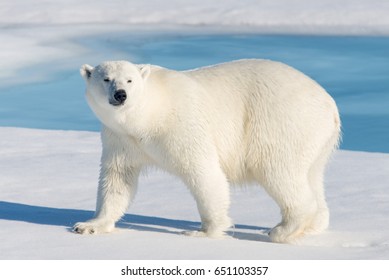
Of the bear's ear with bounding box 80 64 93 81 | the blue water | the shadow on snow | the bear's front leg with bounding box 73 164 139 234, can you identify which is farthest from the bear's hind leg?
the blue water

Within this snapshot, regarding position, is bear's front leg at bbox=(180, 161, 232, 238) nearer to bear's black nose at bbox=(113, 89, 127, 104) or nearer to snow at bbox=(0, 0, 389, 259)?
snow at bbox=(0, 0, 389, 259)

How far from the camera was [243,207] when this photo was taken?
517 cm

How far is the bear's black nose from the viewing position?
3.99m

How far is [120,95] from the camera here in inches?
157

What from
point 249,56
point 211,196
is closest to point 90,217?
point 211,196

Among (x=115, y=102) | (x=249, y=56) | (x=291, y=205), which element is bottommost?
(x=291, y=205)

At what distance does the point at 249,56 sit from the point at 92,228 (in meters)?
8.52

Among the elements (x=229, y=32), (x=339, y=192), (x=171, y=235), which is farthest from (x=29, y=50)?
(x=171, y=235)

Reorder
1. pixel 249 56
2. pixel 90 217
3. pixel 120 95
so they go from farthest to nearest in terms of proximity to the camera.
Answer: pixel 249 56
pixel 90 217
pixel 120 95

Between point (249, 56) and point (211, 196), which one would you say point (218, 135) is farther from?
point (249, 56)

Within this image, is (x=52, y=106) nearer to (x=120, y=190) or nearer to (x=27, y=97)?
(x=27, y=97)

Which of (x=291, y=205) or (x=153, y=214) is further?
(x=153, y=214)

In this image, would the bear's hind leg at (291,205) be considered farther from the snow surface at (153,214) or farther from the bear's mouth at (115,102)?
the bear's mouth at (115,102)

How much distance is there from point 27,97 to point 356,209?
6.71 m
